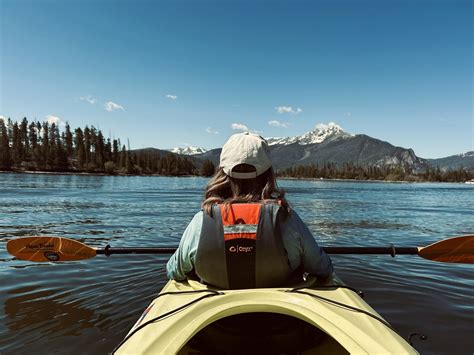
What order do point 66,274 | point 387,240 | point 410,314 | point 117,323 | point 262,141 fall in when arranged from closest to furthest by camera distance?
point 262,141, point 117,323, point 410,314, point 66,274, point 387,240

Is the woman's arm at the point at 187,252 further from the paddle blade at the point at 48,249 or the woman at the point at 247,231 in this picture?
the paddle blade at the point at 48,249

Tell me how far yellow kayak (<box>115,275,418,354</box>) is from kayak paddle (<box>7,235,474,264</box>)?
2.63 metres

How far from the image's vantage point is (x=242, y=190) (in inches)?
141

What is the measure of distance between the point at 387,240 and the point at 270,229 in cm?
1117

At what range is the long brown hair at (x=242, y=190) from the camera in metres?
3.45

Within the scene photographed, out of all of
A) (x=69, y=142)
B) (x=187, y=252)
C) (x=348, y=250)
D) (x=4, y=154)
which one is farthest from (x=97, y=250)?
(x=69, y=142)

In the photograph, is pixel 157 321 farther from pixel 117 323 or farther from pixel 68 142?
pixel 68 142

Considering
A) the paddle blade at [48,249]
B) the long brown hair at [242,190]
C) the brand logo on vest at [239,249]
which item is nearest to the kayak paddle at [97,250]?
the paddle blade at [48,249]

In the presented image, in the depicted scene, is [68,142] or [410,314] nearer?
[410,314]

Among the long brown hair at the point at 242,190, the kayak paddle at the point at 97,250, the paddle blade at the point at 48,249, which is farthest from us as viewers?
the paddle blade at the point at 48,249

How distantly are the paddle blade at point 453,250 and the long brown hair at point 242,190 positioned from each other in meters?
4.04

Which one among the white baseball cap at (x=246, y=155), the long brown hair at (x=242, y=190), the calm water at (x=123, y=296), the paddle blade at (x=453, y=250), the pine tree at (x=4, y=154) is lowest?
the calm water at (x=123, y=296)

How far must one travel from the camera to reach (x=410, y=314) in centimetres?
566

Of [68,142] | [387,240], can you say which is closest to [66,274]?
[387,240]
